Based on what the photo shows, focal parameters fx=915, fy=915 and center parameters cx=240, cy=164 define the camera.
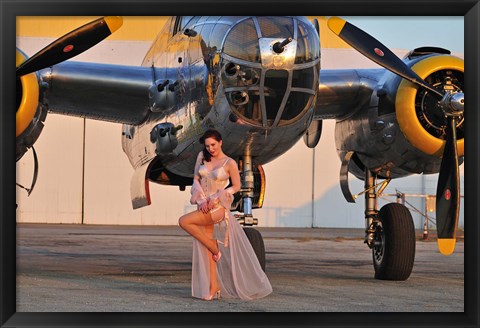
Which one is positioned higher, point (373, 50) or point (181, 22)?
point (181, 22)

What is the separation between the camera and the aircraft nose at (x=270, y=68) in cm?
1019

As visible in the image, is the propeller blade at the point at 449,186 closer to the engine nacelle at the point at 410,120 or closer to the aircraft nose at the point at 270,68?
the engine nacelle at the point at 410,120

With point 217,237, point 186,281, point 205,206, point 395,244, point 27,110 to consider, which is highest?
point 27,110

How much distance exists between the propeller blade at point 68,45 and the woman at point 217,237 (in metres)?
2.40

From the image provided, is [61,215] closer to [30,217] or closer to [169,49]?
[30,217]

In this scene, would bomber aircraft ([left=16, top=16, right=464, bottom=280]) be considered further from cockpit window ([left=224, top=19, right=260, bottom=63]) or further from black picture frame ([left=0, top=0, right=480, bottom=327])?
black picture frame ([left=0, top=0, right=480, bottom=327])

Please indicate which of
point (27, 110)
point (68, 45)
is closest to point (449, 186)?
point (68, 45)

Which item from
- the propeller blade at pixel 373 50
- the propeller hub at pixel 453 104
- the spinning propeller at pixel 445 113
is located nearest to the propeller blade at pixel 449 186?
the spinning propeller at pixel 445 113

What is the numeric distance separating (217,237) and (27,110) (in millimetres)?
2937

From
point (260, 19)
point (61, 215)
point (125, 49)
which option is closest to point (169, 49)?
point (260, 19)

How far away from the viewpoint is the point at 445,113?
36.5 feet
